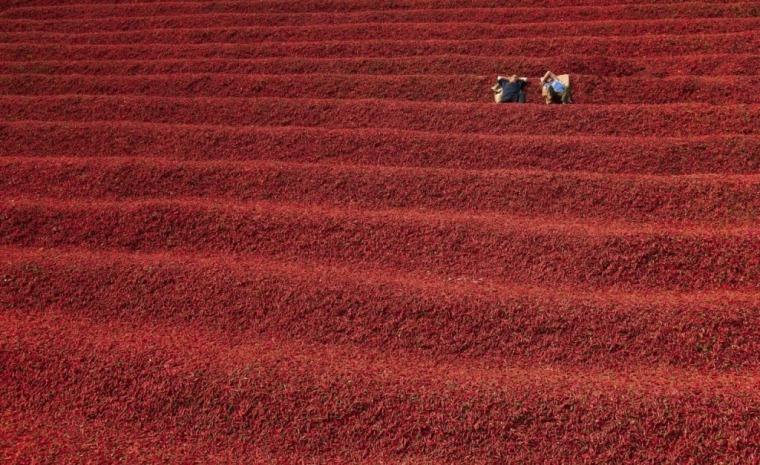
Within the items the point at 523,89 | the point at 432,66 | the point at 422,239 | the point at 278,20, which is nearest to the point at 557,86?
the point at 523,89

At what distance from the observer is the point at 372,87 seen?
17.8 ft

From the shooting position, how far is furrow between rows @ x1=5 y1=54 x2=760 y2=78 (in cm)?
527

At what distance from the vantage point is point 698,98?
16.1 feet

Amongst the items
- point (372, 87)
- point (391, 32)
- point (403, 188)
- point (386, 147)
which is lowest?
point (403, 188)

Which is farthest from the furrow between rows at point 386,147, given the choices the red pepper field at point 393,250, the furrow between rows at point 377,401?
the furrow between rows at point 377,401

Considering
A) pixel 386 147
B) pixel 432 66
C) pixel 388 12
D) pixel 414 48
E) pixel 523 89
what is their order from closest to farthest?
pixel 386 147 → pixel 523 89 → pixel 432 66 → pixel 414 48 → pixel 388 12

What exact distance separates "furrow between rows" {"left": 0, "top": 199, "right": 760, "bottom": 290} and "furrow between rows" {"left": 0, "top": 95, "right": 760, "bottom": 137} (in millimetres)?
1133

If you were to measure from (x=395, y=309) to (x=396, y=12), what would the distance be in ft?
15.0

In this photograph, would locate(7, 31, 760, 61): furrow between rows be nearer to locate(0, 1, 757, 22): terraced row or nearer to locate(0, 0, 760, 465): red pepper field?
locate(0, 0, 760, 465): red pepper field

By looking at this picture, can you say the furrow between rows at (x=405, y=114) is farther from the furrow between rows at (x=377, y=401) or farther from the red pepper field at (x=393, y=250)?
the furrow between rows at (x=377, y=401)

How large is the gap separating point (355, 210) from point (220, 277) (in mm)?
1067

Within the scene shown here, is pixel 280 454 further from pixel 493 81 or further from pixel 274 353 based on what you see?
pixel 493 81

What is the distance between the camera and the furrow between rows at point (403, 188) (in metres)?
3.91

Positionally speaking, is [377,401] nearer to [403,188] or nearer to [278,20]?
[403,188]
